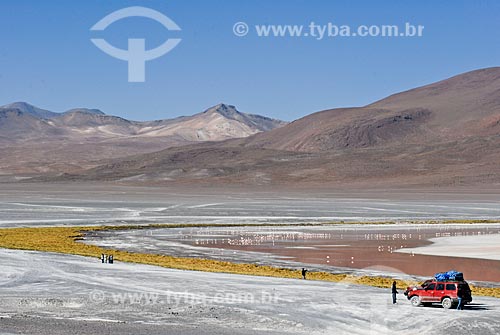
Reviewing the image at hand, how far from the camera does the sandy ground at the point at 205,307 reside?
82.6ft

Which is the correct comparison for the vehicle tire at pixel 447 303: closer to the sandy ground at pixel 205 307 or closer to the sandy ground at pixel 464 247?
the sandy ground at pixel 205 307

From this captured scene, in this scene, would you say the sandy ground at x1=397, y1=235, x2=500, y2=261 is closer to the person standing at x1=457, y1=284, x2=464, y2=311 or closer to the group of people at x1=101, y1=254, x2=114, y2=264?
the group of people at x1=101, y1=254, x2=114, y2=264

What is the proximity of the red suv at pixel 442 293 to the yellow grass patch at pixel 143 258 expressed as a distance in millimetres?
4329

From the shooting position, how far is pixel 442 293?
28625 millimetres

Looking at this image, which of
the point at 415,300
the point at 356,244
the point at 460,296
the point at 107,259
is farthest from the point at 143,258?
the point at 460,296

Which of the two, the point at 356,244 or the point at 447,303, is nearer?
the point at 447,303

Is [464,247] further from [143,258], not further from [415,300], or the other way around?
[415,300]

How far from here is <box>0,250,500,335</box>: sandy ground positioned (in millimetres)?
25188

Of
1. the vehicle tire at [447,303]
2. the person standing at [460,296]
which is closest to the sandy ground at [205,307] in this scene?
the vehicle tire at [447,303]

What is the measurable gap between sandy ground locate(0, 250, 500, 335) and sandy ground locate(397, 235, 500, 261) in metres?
16.2

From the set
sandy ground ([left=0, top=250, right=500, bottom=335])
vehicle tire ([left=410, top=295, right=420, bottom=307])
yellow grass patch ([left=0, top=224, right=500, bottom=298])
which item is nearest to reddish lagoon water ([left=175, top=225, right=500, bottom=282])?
yellow grass patch ([left=0, top=224, right=500, bottom=298])

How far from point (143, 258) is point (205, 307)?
56.8 ft

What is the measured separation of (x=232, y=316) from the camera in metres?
27.0

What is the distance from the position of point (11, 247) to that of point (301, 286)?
2083cm
